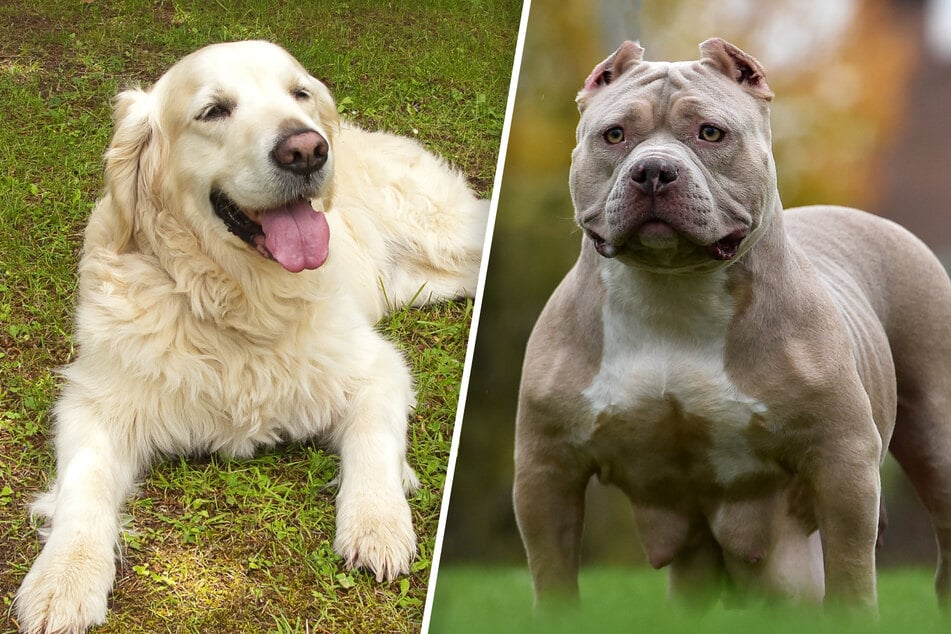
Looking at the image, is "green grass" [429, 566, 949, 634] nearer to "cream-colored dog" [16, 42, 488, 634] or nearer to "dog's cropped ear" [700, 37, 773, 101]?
"cream-colored dog" [16, 42, 488, 634]

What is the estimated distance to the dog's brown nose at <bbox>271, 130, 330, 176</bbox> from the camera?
10.5 feet

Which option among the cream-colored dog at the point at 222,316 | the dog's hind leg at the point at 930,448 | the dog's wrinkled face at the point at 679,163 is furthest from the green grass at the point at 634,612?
the dog's wrinkled face at the point at 679,163

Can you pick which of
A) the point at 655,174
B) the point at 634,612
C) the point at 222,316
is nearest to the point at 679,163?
the point at 655,174

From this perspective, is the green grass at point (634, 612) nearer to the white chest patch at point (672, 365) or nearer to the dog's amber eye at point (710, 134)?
the white chest patch at point (672, 365)

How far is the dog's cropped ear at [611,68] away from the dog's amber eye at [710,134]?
303 millimetres

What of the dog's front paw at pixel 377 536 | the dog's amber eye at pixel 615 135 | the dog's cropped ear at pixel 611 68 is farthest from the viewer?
the dog's front paw at pixel 377 536

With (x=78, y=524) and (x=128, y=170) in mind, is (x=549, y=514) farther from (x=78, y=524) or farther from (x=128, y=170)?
(x=128, y=170)

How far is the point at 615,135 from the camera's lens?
99.7 inches

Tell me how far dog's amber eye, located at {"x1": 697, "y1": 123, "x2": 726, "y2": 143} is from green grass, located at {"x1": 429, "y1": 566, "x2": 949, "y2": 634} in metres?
1.09

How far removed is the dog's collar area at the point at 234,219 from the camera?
10.8ft

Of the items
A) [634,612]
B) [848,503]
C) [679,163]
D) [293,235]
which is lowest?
[634,612]

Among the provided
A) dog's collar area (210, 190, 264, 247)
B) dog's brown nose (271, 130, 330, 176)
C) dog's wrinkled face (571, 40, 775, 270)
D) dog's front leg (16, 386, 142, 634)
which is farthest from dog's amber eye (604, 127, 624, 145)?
dog's front leg (16, 386, 142, 634)

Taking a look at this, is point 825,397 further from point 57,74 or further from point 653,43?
point 57,74

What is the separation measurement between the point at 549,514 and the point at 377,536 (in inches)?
22.2
